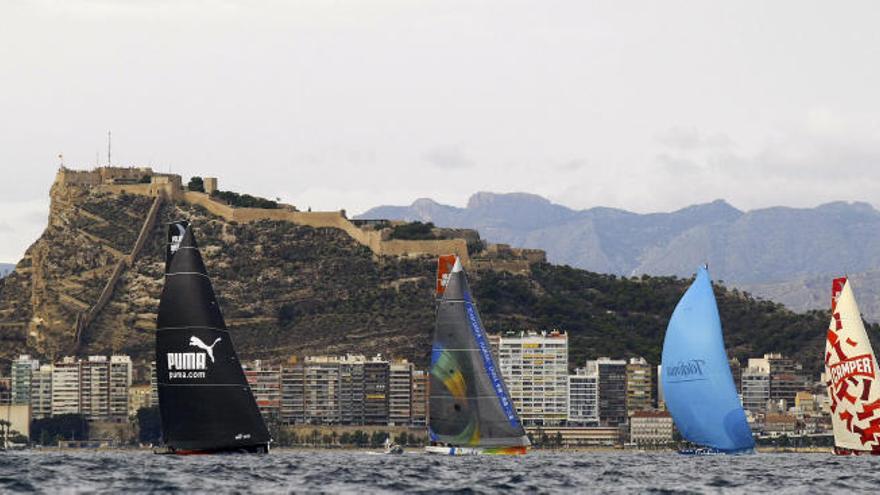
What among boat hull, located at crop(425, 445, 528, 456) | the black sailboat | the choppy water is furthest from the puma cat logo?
boat hull, located at crop(425, 445, 528, 456)

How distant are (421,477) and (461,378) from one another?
16.5 metres

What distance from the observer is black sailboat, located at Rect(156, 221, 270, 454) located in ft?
271

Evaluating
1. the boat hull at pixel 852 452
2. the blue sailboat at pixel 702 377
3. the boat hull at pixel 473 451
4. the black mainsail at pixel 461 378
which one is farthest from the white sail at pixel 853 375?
the black mainsail at pixel 461 378

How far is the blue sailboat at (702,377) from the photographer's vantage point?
98875mm

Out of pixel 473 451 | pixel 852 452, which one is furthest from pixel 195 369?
pixel 852 452

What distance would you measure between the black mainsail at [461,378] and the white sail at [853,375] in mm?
18007

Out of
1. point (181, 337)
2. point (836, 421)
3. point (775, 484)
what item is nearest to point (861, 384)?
point (836, 421)

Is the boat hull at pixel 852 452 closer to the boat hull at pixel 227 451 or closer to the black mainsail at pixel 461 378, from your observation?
the black mainsail at pixel 461 378

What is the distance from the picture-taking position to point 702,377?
98.6 metres

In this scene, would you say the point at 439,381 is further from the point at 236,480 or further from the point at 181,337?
the point at 236,480

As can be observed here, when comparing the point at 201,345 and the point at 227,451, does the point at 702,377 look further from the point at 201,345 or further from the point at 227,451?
the point at 201,345

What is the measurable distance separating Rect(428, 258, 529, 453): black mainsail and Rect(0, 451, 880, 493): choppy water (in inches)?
52.5

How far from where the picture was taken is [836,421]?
10138cm

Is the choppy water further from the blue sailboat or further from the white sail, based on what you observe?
the white sail
